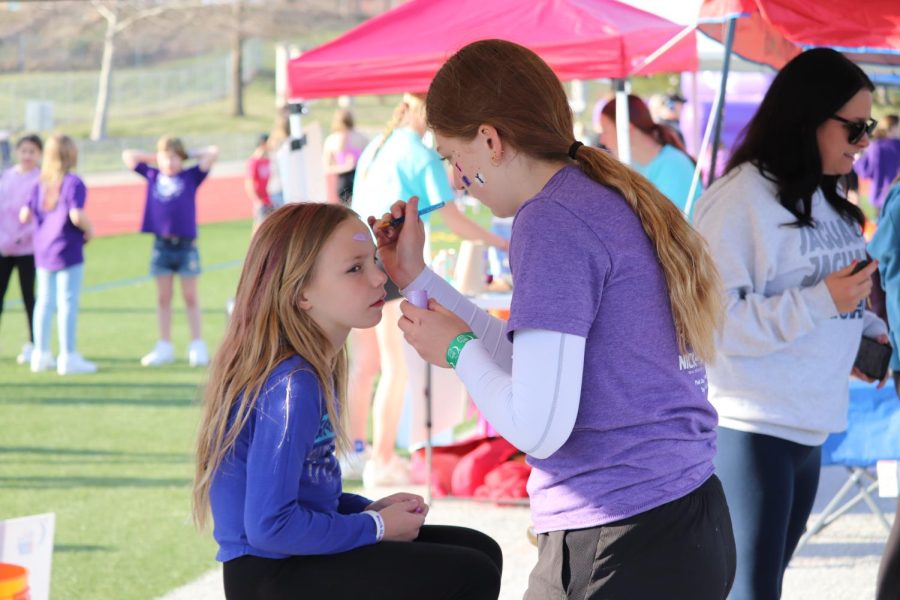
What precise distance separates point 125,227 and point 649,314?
22721mm

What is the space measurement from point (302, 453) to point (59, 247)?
22.9ft

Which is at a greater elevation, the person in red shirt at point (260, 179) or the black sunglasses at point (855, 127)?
the black sunglasses at point (855, 127)

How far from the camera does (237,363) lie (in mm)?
2352

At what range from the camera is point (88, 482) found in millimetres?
5766

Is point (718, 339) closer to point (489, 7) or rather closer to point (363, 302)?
point (363, 302)

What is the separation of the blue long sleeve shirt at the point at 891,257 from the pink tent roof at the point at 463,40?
2405 mm

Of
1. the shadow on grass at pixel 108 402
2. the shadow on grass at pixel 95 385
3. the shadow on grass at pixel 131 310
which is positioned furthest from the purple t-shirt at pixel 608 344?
the shadow on grass at pixel 131 310

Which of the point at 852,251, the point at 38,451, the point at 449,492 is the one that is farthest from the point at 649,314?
the point at 38,451

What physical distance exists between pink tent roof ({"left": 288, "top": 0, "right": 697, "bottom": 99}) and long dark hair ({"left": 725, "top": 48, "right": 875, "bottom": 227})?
2.47 meters

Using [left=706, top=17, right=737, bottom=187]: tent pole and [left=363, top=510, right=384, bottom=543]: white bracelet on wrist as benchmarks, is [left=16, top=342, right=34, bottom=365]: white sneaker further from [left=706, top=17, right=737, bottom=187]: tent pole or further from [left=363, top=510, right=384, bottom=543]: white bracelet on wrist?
[left=363, top=510, right=384, bottom=543]: white bracelet on wrist

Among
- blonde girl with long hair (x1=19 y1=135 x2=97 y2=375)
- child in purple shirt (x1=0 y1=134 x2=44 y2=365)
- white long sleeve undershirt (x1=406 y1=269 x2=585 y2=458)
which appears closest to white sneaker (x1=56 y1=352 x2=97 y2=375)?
blonde girl with long hair (x1=19 y1=135 x2=97 y2=375)

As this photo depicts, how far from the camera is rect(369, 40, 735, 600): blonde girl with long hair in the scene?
1.83 m

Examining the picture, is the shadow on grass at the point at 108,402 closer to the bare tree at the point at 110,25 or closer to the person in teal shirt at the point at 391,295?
the person in teal shirt at the point at 391,295

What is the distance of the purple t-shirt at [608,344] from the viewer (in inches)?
71.9
